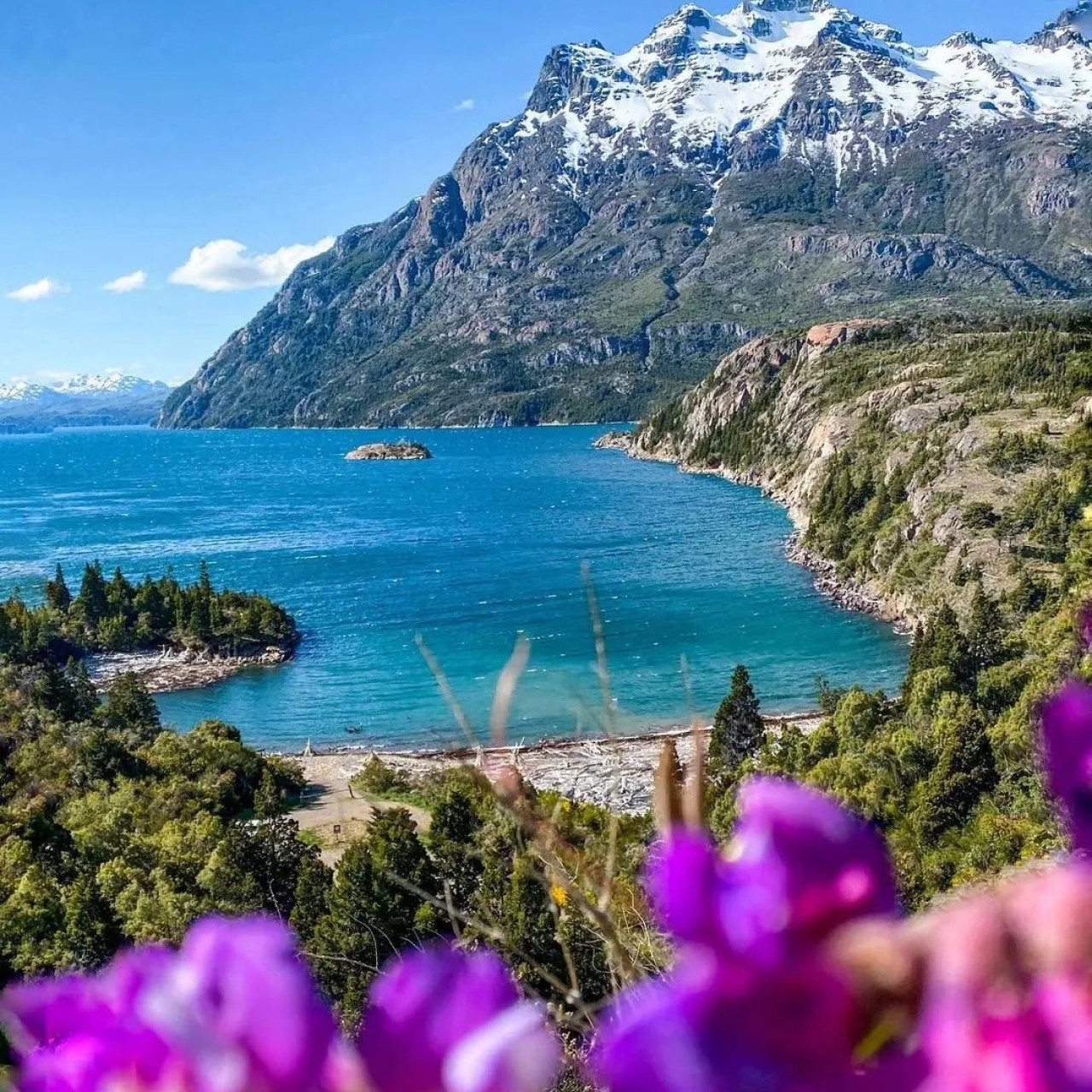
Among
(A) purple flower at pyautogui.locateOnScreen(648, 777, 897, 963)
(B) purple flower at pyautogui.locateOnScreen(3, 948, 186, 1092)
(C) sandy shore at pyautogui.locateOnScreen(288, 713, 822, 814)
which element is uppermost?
(A) purple flower at pyautogui.locateOnScreen(648, 777, 897, 963)

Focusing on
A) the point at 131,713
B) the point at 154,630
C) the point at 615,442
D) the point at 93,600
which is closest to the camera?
the point at 131,713

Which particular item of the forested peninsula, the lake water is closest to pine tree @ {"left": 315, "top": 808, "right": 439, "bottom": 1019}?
the lake water

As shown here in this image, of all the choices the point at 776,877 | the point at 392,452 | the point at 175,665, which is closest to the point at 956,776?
the point at 776,877

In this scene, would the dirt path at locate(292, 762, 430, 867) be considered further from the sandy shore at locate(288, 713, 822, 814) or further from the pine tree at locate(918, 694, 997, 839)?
the pine tree at locate(918, 694, 997, 839)

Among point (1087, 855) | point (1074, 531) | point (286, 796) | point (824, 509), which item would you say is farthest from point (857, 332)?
point (1087, 855)

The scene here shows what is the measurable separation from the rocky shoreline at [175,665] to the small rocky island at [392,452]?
286ft

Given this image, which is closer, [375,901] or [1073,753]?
[1073,753]

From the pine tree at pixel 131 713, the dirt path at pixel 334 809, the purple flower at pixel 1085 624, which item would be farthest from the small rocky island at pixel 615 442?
the purple flower at pixel 1085 624

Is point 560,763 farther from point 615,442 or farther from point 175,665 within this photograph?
point 615,442

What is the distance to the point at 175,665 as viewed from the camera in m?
37.8

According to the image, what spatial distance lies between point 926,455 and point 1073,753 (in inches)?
1994

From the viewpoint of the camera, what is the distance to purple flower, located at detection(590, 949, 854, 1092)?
31cm

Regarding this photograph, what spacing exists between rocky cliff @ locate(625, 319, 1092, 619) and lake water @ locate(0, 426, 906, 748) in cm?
299

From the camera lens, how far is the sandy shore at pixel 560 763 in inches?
888
